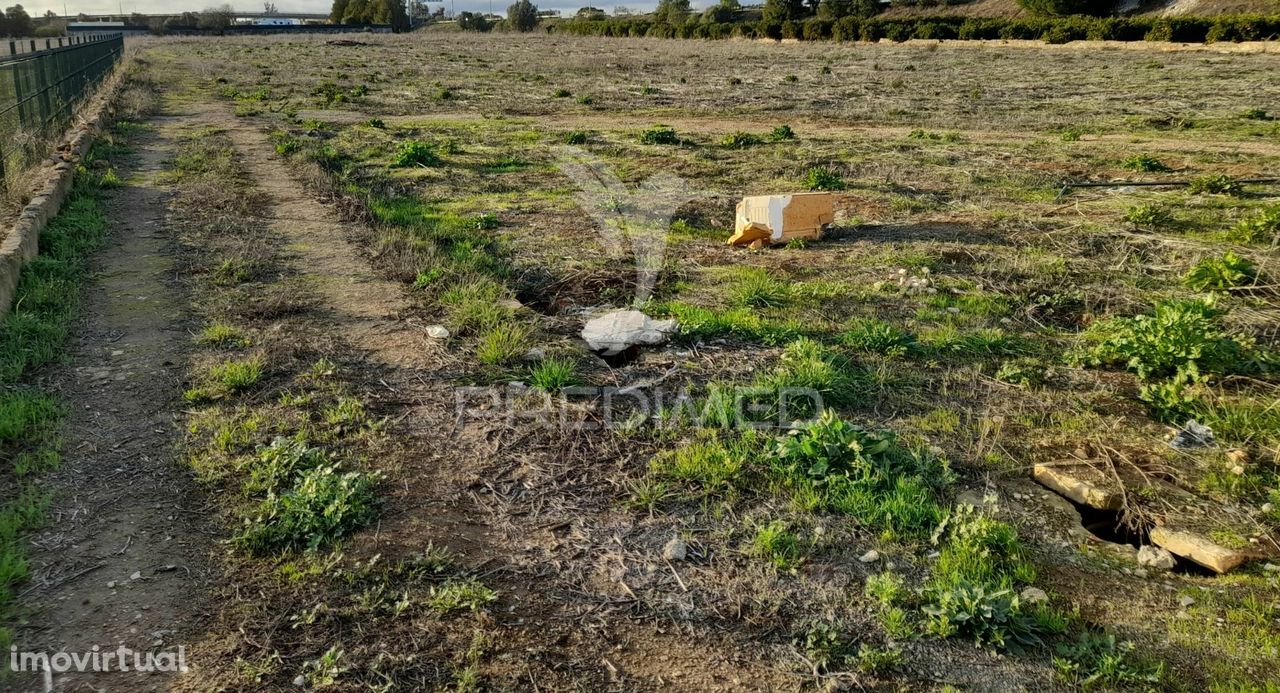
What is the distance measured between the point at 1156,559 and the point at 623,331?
130 inches

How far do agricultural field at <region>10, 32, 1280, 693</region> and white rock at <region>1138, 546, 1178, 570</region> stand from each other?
0.06 ft

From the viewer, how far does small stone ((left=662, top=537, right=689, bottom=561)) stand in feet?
10.7

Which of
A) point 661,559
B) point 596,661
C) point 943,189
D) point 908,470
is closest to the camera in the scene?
point 596,661

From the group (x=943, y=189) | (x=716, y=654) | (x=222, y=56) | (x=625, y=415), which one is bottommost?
(x=716, y=654)

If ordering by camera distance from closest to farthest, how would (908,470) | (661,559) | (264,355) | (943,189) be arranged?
(661,559)
(908,470)
(264,355)
(943,189)

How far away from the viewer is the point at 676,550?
328 cm

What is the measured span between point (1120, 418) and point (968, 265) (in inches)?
115

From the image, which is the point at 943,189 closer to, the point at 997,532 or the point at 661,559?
the point at 997,532

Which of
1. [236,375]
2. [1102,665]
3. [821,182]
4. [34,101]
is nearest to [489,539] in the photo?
[236,375]

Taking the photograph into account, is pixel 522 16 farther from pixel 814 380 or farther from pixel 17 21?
pixel 814 380

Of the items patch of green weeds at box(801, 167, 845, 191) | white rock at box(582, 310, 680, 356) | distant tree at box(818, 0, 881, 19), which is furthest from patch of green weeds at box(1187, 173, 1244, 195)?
distant tree at box(818, 0, 881, 19)

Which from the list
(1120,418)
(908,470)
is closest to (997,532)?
(908,470)

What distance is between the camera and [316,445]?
13.0 feet

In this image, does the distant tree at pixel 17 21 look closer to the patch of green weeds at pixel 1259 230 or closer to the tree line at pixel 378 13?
the tree line at pixel 378 13
